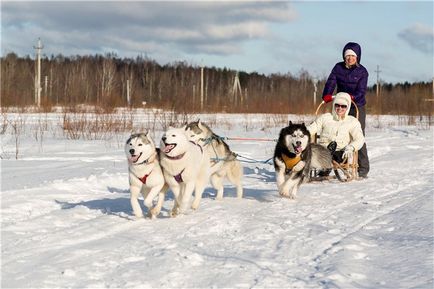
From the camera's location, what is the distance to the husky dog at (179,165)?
512cm

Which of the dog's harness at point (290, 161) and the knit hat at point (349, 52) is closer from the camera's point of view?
the dog's harness at point (290, 161)

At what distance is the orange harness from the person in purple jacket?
2.09m

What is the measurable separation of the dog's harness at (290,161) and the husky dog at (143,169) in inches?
71.2

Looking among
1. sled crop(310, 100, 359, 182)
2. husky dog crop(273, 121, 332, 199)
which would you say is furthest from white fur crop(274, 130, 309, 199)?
sled crop(310, 100, 359, 182)

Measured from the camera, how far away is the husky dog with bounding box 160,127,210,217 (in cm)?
512

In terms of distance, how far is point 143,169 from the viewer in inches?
197

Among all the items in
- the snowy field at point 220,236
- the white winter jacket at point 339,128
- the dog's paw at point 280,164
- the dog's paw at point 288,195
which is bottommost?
the snowy field at point 220,236

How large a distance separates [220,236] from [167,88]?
47817 mm

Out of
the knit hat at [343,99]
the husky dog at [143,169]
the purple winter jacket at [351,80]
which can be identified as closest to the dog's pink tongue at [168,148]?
the husky dog at [143,169]

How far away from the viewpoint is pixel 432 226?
463 cm

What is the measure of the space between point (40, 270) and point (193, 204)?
2.33m

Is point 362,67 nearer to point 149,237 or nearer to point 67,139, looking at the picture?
point 149,237

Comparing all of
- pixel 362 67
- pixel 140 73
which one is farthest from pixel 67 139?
pixel 140 73

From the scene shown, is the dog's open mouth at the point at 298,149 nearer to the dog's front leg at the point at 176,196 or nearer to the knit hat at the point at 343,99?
the dog's front leg at the point at 176,196
